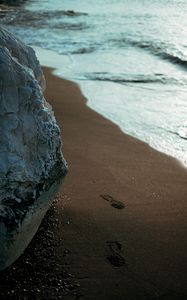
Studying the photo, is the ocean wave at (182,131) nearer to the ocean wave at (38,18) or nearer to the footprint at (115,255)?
the footprint at (115,255)

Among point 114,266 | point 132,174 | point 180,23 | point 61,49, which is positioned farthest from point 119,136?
point 180,23

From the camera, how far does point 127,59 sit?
11.2 m

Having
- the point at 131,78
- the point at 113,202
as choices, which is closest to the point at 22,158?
the point at 113,202

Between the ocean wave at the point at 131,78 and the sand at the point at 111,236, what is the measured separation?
13.5 ft

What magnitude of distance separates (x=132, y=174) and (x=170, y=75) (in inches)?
219

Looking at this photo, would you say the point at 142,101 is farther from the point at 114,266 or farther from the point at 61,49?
the point at 61,49

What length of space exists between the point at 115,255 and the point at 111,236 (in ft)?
0.70

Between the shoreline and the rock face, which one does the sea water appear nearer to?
the shoreline

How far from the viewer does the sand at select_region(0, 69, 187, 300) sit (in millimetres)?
2793

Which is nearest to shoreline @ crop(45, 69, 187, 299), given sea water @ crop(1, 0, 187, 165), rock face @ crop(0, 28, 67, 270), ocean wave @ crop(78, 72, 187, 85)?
rock face @ crop(0, 28, 67, 270)

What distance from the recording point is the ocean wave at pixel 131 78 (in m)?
8.86

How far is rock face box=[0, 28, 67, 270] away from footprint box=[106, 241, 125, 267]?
0.53m

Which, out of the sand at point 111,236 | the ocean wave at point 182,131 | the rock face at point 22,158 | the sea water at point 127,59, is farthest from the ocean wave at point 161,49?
the rock face at point 22,158

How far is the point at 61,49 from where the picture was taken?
1280 cm
